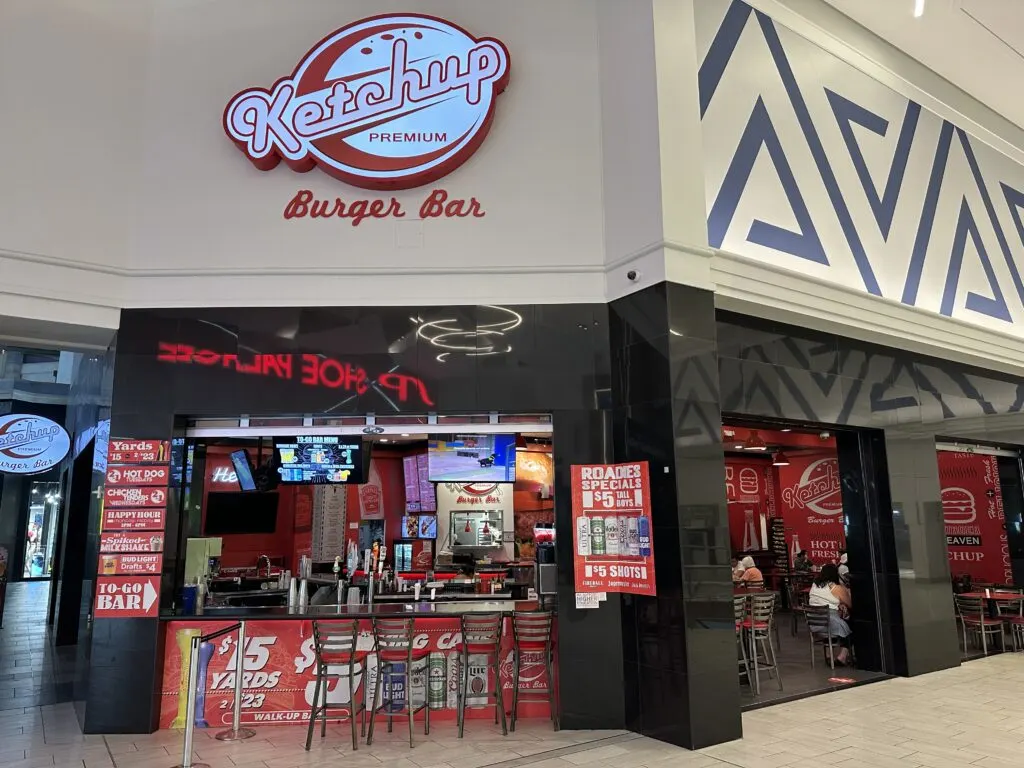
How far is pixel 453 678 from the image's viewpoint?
→ 580 centimetres

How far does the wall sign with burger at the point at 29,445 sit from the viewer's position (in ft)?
22.9

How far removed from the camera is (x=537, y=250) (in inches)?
243

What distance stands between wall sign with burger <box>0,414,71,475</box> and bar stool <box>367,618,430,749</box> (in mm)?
4248

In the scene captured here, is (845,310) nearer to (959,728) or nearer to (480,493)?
(959,728)

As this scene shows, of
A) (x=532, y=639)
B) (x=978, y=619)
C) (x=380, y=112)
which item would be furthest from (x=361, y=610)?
(x=978, y=619)

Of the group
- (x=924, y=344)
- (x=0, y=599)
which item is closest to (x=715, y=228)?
(x=924, y=344)

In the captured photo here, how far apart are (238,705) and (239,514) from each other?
18.1ft

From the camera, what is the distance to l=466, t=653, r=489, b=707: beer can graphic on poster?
577cm

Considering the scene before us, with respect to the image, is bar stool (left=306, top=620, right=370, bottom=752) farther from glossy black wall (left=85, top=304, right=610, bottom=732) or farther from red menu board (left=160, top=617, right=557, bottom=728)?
glossy black wall (left=85, top=304, right=610, bottom=732)

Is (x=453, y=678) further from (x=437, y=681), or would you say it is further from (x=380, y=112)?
(x=380, y=112)

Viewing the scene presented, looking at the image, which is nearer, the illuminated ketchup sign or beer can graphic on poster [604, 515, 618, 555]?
beer can graphic on poster [604, 515, 618, 555]

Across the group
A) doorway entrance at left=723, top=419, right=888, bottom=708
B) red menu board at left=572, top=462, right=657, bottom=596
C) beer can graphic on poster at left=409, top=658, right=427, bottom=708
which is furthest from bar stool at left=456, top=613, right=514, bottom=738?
doorway entrance at left=723, top=419, right=888, bottom=708

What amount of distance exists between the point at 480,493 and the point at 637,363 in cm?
610

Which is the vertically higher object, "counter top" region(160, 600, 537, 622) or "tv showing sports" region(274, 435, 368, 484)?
"tv showing sports" region(274, 435, 368, 484)
